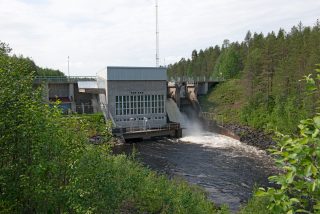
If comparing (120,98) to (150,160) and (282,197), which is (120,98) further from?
(282,197)

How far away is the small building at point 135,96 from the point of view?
3925cm

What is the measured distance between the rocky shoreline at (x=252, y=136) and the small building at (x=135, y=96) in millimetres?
9696

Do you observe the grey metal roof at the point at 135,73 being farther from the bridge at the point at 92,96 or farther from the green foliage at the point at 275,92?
the green foliage at the point at 275,92

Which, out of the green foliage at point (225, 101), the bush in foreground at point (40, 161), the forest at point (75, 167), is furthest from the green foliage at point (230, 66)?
the bush in foreground at point (40, 161)

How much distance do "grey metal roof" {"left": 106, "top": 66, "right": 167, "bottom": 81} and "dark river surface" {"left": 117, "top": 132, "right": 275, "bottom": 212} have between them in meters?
8.70

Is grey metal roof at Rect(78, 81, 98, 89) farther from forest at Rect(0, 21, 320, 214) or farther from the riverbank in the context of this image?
forest at Rect(0, 21, 320, 214)

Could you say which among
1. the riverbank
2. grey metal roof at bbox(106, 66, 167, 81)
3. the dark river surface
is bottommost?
the dark river surface

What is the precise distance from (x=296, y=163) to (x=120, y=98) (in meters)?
37.3

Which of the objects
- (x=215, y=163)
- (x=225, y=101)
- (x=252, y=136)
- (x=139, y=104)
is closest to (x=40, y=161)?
(x=215, y=163)

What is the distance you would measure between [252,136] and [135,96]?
15.4m

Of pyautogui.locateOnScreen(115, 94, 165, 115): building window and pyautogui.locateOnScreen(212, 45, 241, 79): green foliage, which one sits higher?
pyautogui.locateOnScreen(212, 45, 241, 79): green foliage

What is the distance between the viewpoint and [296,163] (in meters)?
3.04

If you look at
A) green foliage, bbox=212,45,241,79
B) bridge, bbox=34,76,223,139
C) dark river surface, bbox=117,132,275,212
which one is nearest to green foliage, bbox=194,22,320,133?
bridge, bbox=34,76,223,139

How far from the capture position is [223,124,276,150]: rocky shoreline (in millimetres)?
34438
